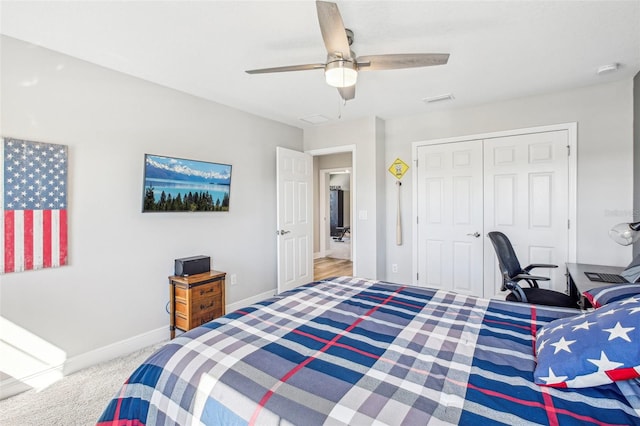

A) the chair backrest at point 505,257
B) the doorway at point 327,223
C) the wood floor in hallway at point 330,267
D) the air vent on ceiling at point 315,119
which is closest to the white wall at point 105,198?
the air vent on ceiling at point 315,119

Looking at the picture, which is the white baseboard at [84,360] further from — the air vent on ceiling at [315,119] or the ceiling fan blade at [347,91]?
the air vent on ceiling at [315,119]

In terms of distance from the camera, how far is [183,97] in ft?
10.5

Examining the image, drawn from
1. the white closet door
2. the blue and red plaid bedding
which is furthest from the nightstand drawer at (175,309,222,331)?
the white closet door

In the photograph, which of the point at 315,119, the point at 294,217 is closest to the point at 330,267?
the point at 294,217

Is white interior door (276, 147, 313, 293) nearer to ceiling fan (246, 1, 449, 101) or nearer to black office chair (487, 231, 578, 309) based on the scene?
ceiling fan (246, 1, 449, 101)

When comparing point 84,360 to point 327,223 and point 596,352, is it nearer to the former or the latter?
point 596,352

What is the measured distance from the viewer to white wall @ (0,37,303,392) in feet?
7.32

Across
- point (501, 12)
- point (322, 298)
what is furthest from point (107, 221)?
point (501, 12)

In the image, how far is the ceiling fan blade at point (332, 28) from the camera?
1.44 meters

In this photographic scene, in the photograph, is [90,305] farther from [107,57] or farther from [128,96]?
[107,57]

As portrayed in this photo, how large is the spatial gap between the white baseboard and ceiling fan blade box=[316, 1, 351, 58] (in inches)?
117

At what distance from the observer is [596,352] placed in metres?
1.00

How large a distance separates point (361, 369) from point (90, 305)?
252cm

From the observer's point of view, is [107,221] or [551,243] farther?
[551,243]
